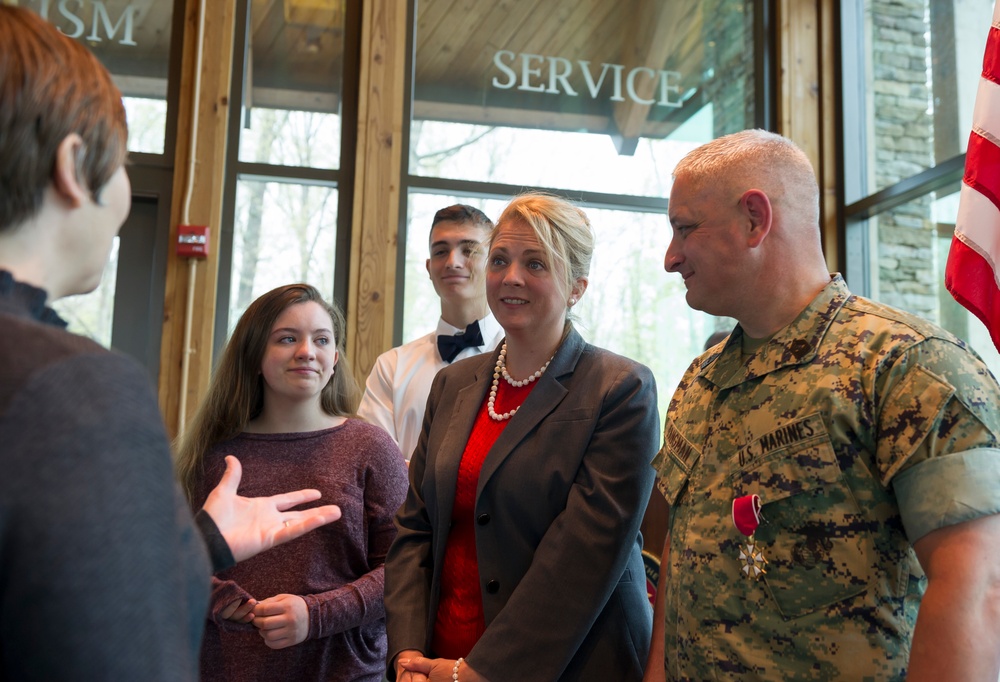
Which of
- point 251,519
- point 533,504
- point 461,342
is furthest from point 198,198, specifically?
point 251,519

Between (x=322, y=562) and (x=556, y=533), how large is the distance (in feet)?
1.96

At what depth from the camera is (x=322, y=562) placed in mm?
2002

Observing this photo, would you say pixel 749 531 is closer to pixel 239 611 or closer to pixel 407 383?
pixel 239 611

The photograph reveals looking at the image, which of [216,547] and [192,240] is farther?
[192,240]

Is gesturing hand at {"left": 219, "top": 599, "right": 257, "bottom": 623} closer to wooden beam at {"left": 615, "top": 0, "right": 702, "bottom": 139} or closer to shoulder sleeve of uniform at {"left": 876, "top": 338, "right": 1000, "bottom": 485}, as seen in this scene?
shoulder sleeve of uniform at {"left": 876, "top": 338, "right": 1000, "bottom": 485}

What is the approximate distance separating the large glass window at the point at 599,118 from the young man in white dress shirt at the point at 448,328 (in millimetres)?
1204

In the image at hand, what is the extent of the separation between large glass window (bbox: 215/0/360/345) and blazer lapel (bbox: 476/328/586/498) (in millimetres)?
2507

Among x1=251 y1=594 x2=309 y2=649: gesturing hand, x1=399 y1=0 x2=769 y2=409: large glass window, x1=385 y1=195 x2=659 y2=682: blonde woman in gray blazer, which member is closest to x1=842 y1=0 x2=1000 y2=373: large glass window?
x1=399 y1=0 x2=769 y2=409: large glass window

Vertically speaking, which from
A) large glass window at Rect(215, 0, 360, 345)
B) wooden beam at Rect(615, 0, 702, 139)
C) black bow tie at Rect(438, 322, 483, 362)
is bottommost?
black bow tie at Rect(438, 322, 483, 362)

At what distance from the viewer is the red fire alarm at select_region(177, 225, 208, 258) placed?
A: 13.3ft

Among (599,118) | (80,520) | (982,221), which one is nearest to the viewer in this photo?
(80,520)

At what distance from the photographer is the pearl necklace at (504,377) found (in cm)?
189

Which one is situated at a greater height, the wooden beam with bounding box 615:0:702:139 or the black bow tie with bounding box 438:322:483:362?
the wooden beam with bounding box 615:0:702:139

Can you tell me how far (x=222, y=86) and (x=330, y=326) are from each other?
244cm
